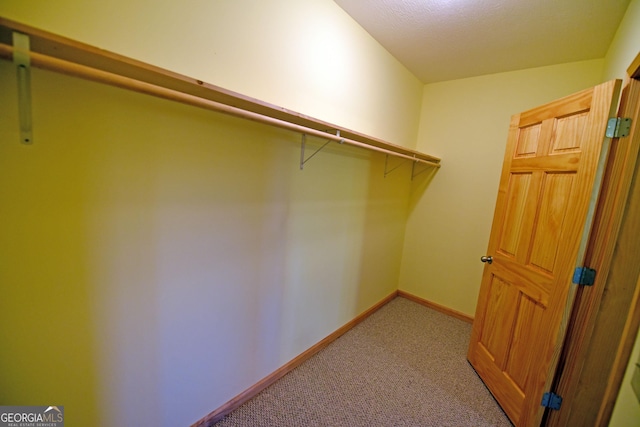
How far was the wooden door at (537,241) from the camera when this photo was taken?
126cm

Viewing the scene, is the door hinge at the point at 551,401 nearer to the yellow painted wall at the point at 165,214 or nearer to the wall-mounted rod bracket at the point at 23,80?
the yellow painted wall at the point at 165,214

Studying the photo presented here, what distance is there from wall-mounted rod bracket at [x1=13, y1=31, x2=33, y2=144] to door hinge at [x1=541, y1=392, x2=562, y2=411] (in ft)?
8.17

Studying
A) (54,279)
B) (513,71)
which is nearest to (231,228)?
(54,279)

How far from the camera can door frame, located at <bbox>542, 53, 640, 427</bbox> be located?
1094 millimetres

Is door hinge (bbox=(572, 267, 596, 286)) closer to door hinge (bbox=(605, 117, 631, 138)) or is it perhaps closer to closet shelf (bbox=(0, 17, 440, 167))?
door hinge (bbox=(605, 117, 631, 138))

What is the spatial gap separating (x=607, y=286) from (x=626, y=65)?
3.92 ft

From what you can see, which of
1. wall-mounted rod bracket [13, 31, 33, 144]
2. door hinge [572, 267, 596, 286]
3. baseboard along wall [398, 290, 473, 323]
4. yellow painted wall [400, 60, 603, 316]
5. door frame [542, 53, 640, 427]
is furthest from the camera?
baseboard along wall [398, 290, 473, 323]

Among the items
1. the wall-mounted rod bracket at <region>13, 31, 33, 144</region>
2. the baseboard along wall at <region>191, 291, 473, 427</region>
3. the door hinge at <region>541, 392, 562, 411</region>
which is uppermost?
the wall-mounted rod bracket at <region>13, 31, 33, 144</region>

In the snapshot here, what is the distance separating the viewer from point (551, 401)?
1.33m

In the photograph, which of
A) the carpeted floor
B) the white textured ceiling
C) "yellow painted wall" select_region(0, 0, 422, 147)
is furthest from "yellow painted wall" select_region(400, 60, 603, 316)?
"yellow painted wall" select_region(0, 0, 422, 147)

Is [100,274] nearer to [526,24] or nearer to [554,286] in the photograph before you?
[554,286]

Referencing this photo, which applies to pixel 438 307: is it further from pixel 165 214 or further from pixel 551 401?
pixel 165 214

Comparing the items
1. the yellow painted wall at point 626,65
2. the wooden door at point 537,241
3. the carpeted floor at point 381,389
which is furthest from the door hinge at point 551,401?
the yellow painted wall at point 626,65

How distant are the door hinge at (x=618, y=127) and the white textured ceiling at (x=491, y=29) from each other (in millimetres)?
850
